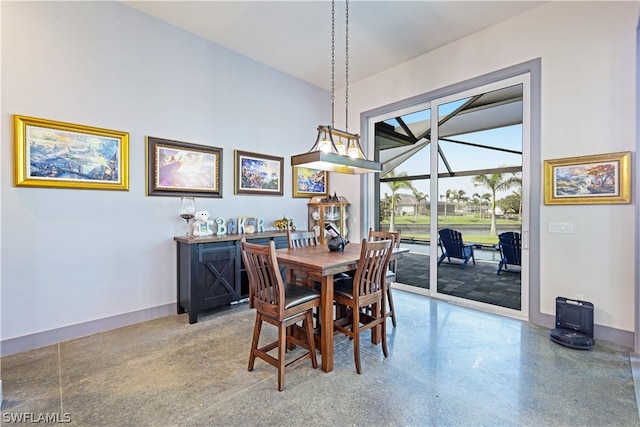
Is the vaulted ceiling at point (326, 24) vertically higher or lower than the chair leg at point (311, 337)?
higher

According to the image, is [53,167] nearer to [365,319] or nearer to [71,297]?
[71,297]

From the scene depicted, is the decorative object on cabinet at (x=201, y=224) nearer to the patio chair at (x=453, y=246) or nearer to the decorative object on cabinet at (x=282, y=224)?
the decorative object on cabinet at (x=282, y=224)

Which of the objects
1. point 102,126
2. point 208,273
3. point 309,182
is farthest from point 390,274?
point 102,126

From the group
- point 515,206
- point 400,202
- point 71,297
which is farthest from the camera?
point 400,202

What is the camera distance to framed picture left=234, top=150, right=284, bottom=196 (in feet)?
14.1

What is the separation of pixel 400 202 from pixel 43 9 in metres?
4.90

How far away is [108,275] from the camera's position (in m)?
3.15

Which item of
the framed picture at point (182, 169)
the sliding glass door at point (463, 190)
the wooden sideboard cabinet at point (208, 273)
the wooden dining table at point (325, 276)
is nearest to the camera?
the wooden dining table at point (325, 276)

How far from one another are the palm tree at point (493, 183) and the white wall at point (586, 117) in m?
0.51

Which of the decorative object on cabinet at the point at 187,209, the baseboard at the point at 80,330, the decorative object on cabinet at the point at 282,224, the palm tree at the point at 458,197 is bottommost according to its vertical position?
the baseboard at the point at 80,330

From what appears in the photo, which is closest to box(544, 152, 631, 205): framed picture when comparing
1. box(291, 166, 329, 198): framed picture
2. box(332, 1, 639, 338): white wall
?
box(332, 1, 639, 338): white wall

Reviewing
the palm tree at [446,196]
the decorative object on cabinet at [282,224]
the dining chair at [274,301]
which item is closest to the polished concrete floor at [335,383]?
the dining chair at [274,301]

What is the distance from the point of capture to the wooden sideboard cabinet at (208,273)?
3.35 metres

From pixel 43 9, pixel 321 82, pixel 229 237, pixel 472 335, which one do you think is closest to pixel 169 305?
pixel 229 237
